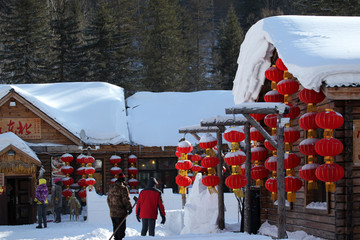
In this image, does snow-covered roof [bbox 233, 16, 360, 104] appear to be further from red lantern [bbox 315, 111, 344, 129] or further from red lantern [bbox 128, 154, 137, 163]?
red lantern [bbox 128, 154, 137, 163]

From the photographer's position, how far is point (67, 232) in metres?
16.5

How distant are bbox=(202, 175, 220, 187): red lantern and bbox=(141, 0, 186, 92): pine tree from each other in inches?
1297

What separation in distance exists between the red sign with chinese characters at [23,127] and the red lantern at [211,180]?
441 inches

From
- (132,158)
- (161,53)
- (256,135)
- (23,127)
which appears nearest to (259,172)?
(256,135)

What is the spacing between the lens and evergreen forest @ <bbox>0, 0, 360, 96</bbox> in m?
42.5

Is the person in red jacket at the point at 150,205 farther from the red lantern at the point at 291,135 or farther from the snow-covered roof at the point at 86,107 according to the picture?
the snow-covered roof at the point at 86,107

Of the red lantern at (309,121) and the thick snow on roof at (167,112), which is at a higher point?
the thick snow on roof at (167,112)

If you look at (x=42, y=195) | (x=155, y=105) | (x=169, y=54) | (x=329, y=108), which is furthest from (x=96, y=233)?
(x=169, y=54)

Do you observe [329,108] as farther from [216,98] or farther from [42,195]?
[216,98]

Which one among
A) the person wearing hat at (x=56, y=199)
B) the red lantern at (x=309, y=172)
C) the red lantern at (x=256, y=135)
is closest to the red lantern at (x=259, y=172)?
the red lantern at (x=256, y=135)

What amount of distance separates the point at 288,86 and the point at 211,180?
3.27 m

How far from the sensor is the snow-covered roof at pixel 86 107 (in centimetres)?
2433

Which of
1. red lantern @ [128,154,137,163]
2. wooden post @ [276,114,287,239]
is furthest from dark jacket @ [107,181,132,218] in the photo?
red lantern @ [128,154,137,163]

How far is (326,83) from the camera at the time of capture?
10.5m
